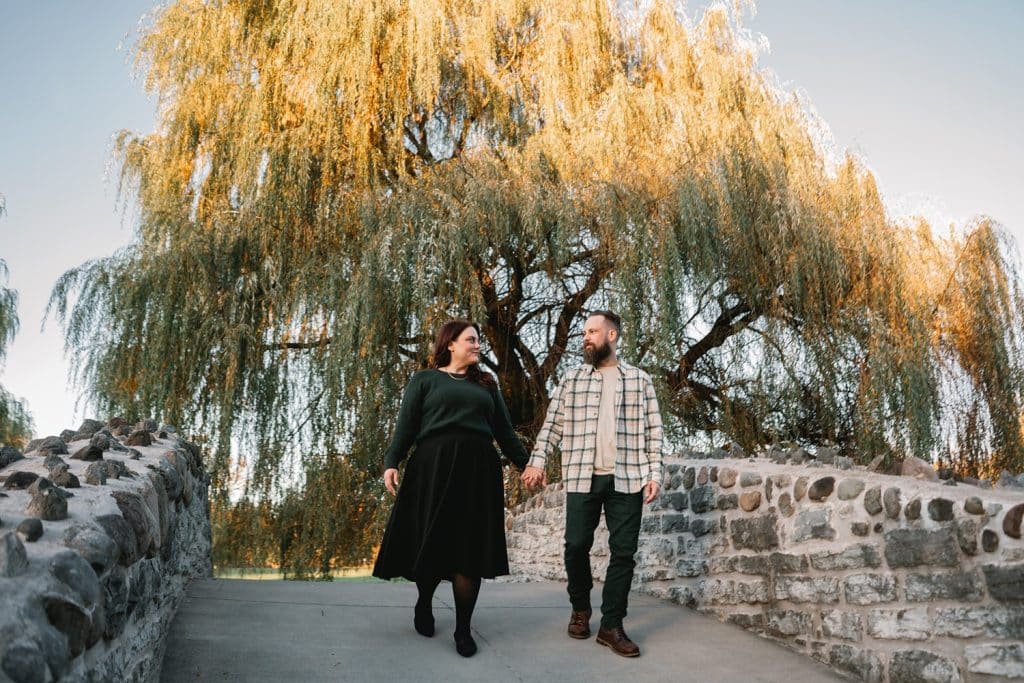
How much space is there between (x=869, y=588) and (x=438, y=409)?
2.01 m

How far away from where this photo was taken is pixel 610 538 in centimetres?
380

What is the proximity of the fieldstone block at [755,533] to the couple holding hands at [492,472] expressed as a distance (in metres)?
A: 0.71

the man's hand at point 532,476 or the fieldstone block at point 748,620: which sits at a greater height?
the man's hand at point 532,476

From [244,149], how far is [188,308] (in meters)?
1.65

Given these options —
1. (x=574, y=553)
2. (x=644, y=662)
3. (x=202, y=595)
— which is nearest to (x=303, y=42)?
(x=202, y=595)

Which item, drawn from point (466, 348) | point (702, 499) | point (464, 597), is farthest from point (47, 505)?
point (702, 499)

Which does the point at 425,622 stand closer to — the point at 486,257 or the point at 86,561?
the point at 86,561

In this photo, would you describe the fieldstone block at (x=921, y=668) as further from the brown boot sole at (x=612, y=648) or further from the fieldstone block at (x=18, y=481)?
the fieldstone block at (x=18, y=481)

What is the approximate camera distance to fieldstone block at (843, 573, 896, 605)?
11.1 ft

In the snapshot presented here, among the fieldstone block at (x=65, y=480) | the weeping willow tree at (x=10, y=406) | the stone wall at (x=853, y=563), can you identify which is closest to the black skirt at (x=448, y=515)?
the stone wall at (x=853, y=563)

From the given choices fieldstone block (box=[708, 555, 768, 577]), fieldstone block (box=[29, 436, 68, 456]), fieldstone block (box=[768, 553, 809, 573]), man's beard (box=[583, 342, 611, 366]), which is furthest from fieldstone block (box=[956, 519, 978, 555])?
fieldstone block (box=[29, 436, 68, 456])

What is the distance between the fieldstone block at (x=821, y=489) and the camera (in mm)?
3809

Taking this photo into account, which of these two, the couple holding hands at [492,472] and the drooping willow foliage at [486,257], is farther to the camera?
the drooping willow foliage at [486,257]

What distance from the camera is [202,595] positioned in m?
4.25
